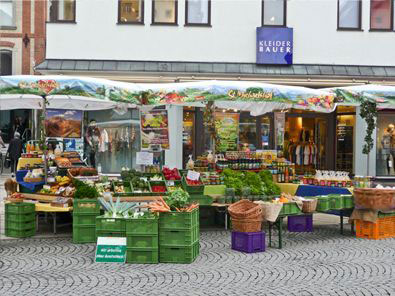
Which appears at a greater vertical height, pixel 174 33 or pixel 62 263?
pixel 174 33

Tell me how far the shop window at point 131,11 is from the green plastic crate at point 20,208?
418 inches

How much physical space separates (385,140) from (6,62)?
60.5ft

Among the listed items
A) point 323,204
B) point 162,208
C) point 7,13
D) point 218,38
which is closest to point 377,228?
point 323,204

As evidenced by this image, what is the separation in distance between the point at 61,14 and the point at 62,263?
1314cm

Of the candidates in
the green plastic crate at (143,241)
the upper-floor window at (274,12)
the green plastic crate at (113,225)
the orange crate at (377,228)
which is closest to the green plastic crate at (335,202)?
the orange crate at (377,228)

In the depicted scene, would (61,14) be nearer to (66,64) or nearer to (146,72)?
(66,64)

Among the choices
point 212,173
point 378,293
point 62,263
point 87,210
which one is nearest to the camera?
point 378,293

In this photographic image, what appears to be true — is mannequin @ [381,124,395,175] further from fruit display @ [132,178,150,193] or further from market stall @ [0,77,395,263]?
fruit display @ [132,178,150,193]

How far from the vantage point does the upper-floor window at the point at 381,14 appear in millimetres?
20672

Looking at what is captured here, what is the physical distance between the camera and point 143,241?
8523 millimetres

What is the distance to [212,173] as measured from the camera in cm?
1224

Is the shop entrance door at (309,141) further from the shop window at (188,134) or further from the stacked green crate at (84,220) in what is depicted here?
the stacked green crate at (84,220)

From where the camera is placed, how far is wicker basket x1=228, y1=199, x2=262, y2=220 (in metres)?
9.27

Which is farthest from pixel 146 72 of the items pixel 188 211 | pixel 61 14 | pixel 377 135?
pixel 188 211
